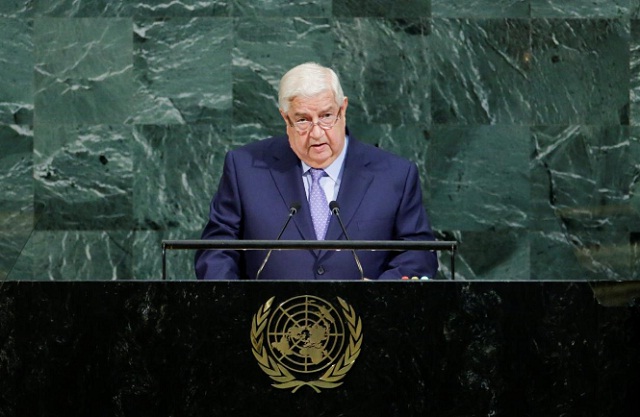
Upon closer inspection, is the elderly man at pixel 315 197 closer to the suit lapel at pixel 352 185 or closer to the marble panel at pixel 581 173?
the suit lapel at pixel 352 185

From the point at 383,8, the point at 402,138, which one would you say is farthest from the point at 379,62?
the point at 402,138

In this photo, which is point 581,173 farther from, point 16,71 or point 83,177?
point 16,71

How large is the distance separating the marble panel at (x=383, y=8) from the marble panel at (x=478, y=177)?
26.3 inches

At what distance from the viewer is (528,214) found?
7.12m

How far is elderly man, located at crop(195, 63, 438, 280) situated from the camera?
5082 mm

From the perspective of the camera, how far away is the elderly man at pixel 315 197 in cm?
508

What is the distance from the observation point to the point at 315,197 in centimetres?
530
